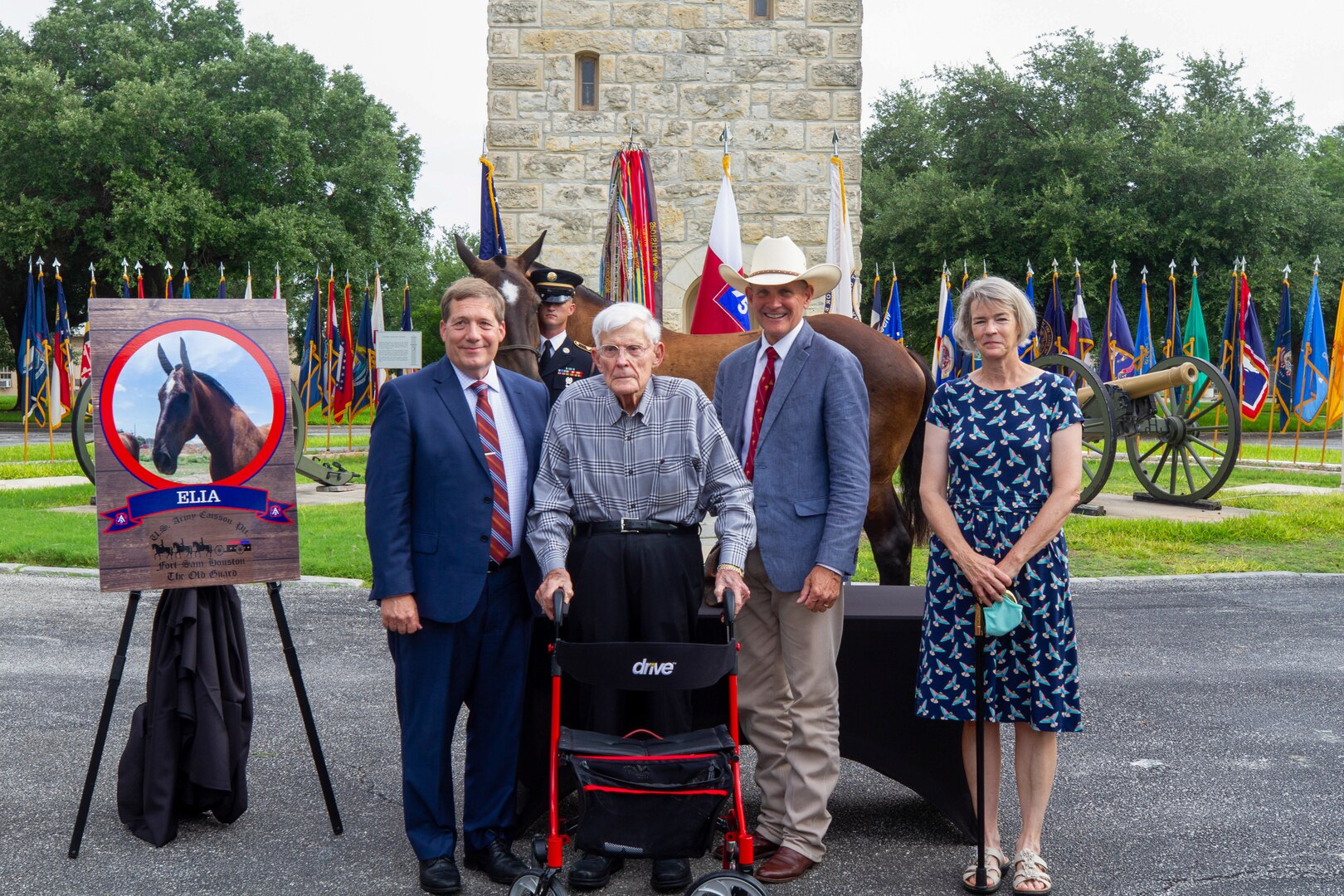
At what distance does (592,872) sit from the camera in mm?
3375

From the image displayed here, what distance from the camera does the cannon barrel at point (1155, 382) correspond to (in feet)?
37.4

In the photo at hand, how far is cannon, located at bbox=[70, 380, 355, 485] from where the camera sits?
11211mm

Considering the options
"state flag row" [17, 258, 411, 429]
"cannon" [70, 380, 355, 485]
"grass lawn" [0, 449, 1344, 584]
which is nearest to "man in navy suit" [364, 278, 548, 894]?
"grass lawn" [0, 449, 1344, 584]

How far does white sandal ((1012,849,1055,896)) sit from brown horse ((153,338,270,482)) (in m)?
2.86

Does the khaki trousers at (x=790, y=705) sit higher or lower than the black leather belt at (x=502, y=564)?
lower

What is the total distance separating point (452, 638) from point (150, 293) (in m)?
31.1

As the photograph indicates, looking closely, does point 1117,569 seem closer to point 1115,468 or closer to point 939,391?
point 939,391

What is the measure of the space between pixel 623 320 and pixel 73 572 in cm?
672

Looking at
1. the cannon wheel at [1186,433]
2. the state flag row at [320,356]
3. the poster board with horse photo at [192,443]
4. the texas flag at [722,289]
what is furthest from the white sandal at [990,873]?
the state flag row at [320,356]

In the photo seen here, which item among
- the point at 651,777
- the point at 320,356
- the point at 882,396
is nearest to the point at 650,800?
the point at 651,777

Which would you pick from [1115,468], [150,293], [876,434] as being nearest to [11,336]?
[150,293]

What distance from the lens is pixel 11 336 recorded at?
33.0 m

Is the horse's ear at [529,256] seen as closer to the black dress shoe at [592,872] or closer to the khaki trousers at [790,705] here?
the khaki trousers at [790,705]

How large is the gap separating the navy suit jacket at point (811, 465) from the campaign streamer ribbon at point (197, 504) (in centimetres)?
170
